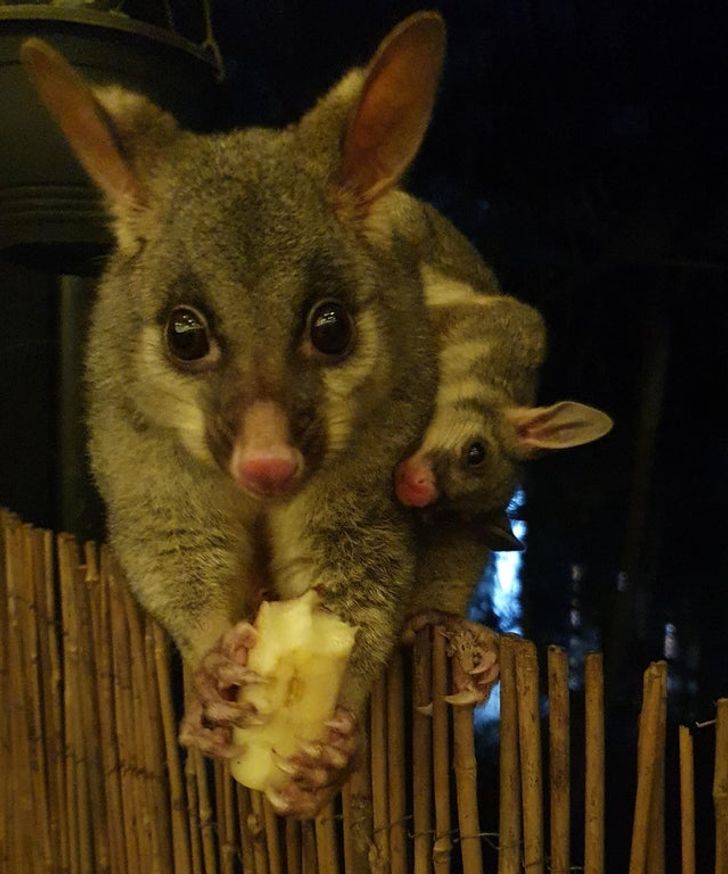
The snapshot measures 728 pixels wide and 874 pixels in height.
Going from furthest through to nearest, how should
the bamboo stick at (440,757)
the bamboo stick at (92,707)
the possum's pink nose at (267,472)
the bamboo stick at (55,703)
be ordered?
the bamboo stick at (55,703), the bamboo stick at (92,707), the bamboo stick at (440,757), the possum's pink nose at (267,472)

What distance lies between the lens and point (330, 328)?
1.27 meters

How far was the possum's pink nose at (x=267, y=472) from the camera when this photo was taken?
43.6 inches

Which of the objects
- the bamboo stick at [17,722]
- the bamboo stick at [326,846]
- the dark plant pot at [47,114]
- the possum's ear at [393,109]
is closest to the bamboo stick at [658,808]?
the bamboo stick at [326,846]

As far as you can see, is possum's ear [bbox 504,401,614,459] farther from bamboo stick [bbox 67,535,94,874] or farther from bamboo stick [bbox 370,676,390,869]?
bamboo stick [bbox 67,535,94,874]

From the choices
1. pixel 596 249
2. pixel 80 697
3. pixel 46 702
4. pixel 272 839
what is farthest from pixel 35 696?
pixel 596 249

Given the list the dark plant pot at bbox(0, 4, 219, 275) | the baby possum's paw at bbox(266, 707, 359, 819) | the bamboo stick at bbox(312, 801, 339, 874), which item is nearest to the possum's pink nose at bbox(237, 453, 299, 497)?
the baby possum's paw at bbox(266, 707, 359, 819)

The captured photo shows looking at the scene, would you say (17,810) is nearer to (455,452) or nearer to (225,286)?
(455,452)

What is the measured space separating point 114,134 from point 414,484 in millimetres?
684

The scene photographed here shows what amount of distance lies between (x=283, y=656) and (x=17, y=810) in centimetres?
119

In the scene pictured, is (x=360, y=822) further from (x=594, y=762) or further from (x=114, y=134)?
(x=114, y=134)

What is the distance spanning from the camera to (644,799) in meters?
1.24

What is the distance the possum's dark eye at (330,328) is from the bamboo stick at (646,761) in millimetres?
575

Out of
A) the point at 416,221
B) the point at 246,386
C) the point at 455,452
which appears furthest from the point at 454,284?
the point at 246,386

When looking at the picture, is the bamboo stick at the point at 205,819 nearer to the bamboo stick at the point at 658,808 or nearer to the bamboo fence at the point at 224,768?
the bamboo fence at the point at 224,768
